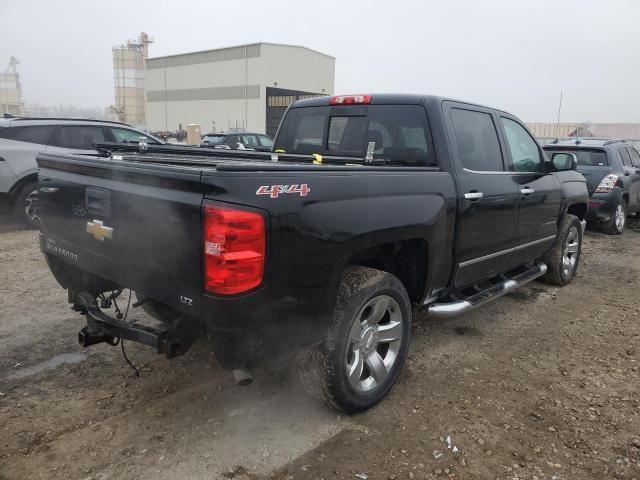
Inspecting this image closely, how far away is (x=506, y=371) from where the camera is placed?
11.8ft

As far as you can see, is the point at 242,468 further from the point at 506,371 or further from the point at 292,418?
the point at 506,371

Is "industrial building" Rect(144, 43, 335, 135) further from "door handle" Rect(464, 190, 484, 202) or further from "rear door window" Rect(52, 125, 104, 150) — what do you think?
"door handle" Rect(464, 190, 484, 202)

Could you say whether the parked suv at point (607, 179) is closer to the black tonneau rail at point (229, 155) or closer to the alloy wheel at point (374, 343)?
the black tonneau rail at point (229, 155)

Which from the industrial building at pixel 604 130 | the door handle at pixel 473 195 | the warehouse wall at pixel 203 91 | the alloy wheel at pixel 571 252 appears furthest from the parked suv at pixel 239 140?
the warehouse wall at pixel 203 91

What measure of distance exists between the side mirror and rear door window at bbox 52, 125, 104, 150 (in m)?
6.87

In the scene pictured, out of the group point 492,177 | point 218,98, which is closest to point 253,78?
point 218,98

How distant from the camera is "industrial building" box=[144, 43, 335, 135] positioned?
48.2 m

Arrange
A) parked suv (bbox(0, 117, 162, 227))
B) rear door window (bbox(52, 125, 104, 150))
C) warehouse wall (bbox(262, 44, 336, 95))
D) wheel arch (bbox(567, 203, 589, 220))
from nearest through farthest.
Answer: wheel arch (bbox(567, 203, 589, 220))
parked suv (bbox(0, 117, 162, 227))
rear door window (bbox(52, 125, 104, 150))
warehouse wall (bbox(262, 44, 336, 95))

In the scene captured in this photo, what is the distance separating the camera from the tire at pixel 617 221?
8.96 meters

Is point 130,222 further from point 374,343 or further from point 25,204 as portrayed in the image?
point 25,204

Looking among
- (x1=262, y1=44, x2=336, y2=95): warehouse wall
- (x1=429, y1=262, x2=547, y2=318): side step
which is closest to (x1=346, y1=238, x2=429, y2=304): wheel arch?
(x1=429, y1=262, x2=547, y2=318): side step

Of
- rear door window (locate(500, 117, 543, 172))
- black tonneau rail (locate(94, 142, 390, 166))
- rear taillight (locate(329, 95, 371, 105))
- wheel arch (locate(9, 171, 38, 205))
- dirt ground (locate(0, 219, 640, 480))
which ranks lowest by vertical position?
dirt ground (locate(0, 219, 640, 480))

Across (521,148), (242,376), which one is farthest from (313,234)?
(521,148)

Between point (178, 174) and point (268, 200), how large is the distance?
1.40ft
